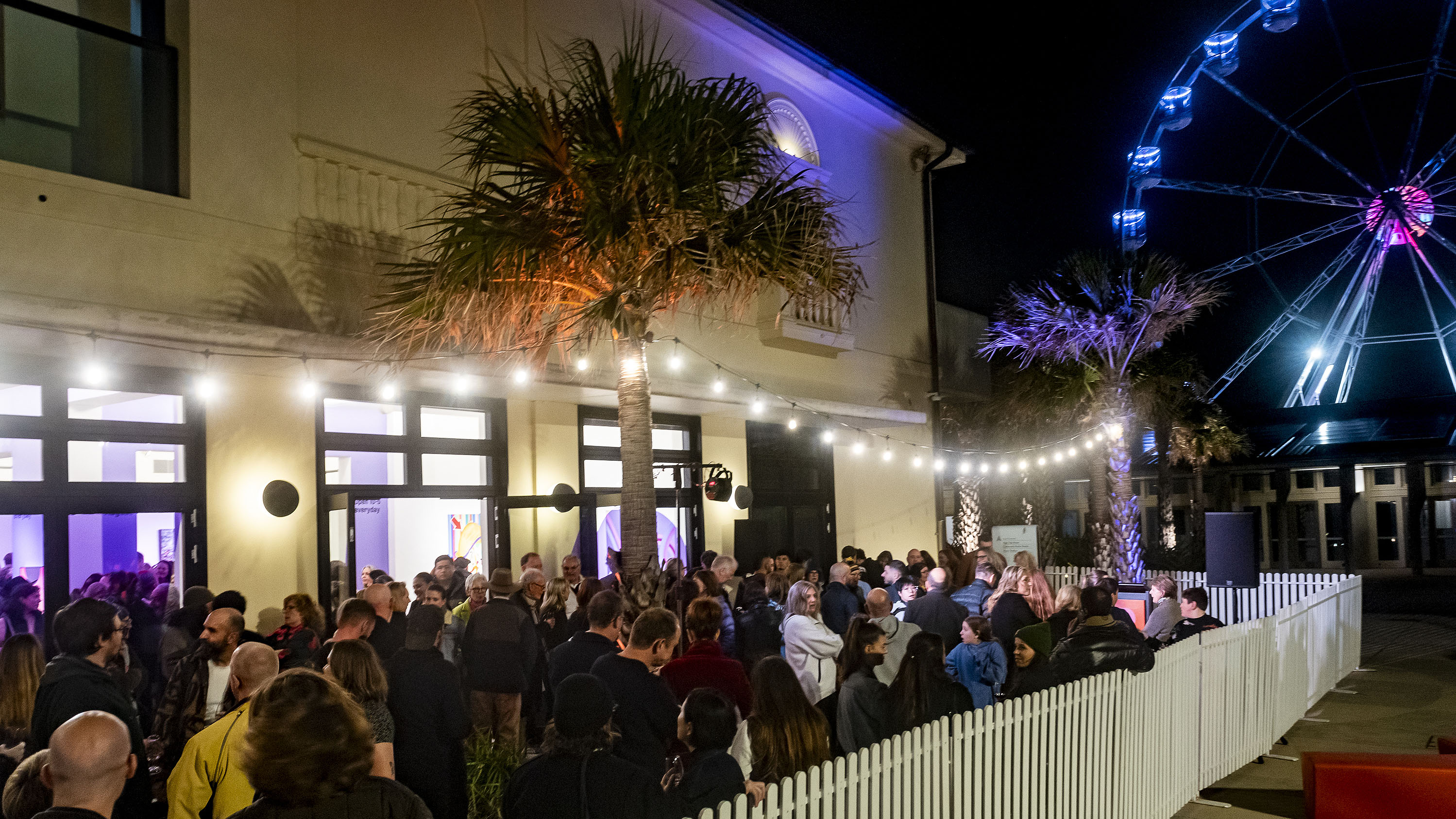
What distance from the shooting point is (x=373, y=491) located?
10.9 metres

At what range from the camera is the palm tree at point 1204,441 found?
1171 inches

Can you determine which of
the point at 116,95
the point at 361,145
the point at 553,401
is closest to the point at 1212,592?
the point at 553,401

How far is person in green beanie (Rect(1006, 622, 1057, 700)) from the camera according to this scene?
6.52 metres

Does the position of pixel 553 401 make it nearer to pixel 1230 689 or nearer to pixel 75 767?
pixel 1230 689

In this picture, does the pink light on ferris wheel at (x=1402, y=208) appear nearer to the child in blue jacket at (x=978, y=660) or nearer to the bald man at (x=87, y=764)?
the child in blue jacket at (x=978, y=660)

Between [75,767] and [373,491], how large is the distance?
8091mm

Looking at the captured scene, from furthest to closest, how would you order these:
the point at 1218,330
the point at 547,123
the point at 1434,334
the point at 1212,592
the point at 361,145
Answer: the point at 1218,330
the point at 1434,334
the point at 1212,592
the point at 361,145
the point at 547,123

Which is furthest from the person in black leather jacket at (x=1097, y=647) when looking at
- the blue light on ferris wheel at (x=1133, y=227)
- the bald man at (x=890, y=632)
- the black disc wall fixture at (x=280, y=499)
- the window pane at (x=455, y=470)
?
the blue light on ferris wheel at (x=1133, y=227)

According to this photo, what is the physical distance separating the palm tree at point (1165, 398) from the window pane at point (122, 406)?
58.9 feet

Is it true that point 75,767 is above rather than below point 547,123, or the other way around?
below

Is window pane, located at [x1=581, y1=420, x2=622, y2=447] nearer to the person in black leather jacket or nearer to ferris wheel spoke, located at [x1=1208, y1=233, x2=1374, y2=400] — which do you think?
the person in black leather jacket

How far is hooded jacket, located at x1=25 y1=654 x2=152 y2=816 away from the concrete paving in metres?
6.75

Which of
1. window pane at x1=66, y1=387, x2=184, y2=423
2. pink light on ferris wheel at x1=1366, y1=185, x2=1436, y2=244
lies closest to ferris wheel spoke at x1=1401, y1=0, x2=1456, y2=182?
pink light on ferris wheel at x1=1366, y1=185, x2=1436, y2=244

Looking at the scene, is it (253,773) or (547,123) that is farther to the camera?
(547,123)
